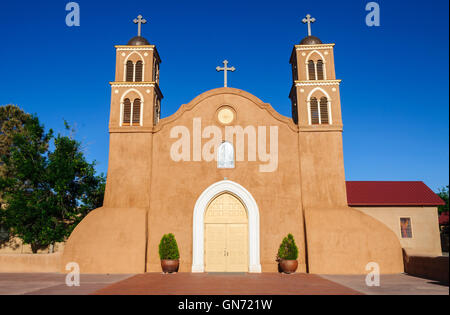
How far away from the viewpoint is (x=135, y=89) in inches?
770

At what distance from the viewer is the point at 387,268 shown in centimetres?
1625

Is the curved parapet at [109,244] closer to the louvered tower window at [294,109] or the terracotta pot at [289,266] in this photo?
the terracotta pot at [289,266]

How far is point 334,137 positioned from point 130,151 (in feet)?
36.1

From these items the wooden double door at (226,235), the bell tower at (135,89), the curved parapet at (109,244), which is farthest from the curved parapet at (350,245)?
the bell tower at (135,89)

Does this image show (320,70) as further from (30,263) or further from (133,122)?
(30,263)

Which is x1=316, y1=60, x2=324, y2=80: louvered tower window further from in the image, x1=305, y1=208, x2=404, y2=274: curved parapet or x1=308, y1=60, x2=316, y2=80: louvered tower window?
x1=305, y1=208, x2=404, y2=274: curved parapet

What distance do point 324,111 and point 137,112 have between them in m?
10.5

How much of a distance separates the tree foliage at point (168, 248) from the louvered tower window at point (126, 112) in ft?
22.3

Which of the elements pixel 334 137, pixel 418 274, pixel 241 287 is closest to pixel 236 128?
pixel 334 137

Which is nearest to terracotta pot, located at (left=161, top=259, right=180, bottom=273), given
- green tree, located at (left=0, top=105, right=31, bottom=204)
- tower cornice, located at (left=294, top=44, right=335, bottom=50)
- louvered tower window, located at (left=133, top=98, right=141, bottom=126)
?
louvered tower window, located at (left=133, top=98, right=141, bottom=126)

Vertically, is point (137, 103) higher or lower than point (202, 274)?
higher

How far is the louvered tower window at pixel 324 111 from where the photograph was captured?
1891 centimetres
